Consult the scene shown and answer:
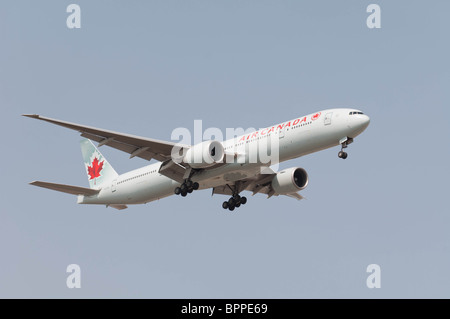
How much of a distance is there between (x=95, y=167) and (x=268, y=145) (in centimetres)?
1531

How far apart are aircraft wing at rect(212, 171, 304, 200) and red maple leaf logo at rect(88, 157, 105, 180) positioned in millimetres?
8065

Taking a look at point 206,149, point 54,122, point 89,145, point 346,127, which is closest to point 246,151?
point 206,149

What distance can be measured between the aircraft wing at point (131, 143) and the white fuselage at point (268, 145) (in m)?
1.97

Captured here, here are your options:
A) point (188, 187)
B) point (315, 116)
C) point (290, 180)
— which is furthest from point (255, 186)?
point (315, 116)

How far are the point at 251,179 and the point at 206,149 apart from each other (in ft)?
22.9

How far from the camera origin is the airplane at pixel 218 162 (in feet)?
134

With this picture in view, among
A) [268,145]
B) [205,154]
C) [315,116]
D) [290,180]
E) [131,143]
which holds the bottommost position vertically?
[290,180]

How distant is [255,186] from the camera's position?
4928 centimetres

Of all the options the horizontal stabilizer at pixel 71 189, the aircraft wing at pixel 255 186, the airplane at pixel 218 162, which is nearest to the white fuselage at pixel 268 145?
the airplane at pixel 218 162

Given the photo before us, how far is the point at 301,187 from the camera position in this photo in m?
47.5

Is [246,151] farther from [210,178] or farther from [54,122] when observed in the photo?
[54,122]

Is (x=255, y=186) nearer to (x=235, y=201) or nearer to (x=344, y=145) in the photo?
(x=235, y=201)

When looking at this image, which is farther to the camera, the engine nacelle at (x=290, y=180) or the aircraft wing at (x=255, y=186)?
the aircraft wing at (x=255, y=186)

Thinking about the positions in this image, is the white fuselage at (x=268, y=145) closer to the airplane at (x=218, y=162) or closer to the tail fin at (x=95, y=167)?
the airplane at (x=218, y=162)
